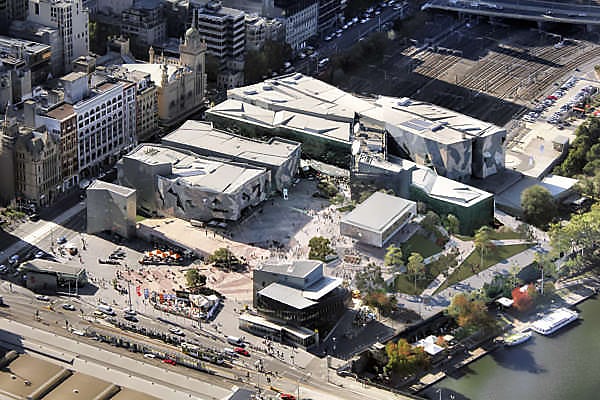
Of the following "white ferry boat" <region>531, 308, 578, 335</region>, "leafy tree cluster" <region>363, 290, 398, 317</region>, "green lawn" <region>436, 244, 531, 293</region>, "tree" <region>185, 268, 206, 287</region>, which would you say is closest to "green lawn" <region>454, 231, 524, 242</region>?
"green lawn" <region>436, 244, 531, 293</region>

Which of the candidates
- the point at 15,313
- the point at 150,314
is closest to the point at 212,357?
the point at 150,314

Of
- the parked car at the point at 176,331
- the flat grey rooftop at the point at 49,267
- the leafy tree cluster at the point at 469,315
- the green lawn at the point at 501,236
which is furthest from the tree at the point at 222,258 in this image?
the green lawn at the point at 501,236

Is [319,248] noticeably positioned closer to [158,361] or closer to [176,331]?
[176,331]

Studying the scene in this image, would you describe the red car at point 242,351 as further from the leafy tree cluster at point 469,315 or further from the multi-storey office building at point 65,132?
the multi-storey office building at point 65,132

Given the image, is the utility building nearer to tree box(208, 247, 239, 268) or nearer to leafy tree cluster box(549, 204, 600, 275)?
tree box(208, 247, 239, 268)

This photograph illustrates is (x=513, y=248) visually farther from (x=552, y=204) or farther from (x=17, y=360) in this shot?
(x=17, y=360)

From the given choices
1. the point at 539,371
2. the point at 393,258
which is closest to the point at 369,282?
the point at 393,258
